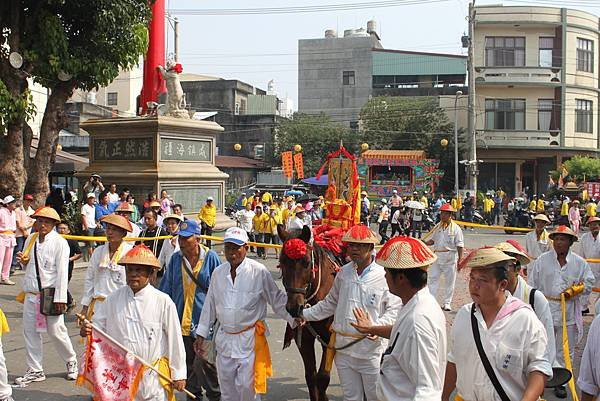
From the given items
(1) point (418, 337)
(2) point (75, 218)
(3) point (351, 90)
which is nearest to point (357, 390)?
(1) point (418, 337)

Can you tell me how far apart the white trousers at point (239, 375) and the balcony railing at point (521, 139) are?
36912 mm

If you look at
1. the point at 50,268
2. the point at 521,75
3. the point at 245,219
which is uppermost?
the point at 521,75

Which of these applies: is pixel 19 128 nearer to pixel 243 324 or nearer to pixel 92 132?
pixel 92 132

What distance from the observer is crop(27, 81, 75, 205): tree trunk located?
52.6ft

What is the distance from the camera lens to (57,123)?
16.1 meters

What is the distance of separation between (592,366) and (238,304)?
9.16 feet

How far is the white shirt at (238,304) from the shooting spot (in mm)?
5496

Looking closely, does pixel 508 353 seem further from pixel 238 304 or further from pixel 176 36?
pixel 176 36

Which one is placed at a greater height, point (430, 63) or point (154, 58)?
point (430, 63)

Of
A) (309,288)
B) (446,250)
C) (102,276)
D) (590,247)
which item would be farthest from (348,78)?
(309,288)

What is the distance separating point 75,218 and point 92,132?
9.88ft

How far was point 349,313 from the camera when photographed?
538cm

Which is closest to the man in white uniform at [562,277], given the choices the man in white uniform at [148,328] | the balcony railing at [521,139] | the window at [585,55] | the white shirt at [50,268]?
the man in white uniform at [148,328]

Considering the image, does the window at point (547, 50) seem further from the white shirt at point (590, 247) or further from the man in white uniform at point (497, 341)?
the man in white uniform at point (497, 341)
